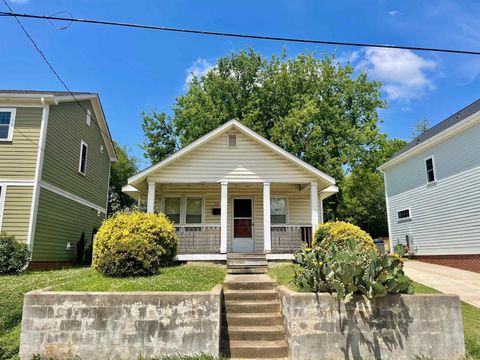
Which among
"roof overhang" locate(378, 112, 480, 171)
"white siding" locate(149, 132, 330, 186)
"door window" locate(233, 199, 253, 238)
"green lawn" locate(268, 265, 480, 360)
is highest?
"roof overhang" locate(378, 112, 480, 171)

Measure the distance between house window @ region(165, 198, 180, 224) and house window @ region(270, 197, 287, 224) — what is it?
3772mm

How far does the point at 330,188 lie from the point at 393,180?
26.2ft

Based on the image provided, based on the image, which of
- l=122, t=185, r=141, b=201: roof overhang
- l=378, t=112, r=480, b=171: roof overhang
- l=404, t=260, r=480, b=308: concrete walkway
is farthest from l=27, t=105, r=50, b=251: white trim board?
l=378, t=112, r=480, b=171: roof overhang

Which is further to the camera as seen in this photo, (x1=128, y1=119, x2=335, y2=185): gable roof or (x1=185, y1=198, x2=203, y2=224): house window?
(x1=185, y1=198, x2=203, y2=224): house window

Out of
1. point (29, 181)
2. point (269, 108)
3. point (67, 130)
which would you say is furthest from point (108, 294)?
point (269, 108)

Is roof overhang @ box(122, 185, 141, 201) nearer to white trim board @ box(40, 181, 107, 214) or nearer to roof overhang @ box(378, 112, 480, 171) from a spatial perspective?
white trim board @ box(40, 181, 107, 214)

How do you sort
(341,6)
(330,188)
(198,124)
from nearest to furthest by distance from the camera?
(341,6) → (330,188) → (198,124)

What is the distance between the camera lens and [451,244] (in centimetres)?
1454

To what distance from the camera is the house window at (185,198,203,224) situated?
1363 centimetres

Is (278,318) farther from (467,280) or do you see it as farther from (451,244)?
(451,244)

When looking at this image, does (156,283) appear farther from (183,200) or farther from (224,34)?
(183,200)

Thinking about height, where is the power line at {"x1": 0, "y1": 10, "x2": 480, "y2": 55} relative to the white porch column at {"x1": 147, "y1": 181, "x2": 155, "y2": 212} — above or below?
above

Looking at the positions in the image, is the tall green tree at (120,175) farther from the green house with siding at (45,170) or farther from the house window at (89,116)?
the green house with siding at (45,170)

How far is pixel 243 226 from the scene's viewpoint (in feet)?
44.3
